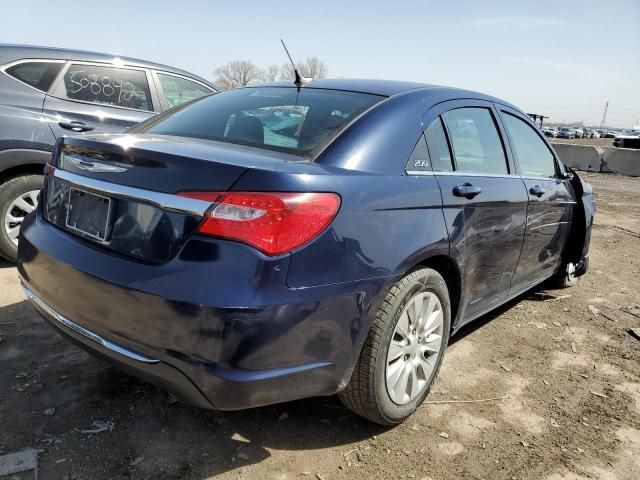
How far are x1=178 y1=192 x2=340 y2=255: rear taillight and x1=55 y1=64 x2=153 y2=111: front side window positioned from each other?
3.44 metres

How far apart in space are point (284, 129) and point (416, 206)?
2.43ft

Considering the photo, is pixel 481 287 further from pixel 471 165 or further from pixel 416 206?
pixel 416 206

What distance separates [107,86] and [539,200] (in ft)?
13.0

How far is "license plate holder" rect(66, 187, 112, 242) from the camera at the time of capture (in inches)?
81.4

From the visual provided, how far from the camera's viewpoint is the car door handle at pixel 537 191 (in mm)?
3562

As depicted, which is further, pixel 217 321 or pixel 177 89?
pixel 177 89

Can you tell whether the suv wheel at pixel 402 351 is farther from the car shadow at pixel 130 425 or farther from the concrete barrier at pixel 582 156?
the concrete barrier at pixel 582 156

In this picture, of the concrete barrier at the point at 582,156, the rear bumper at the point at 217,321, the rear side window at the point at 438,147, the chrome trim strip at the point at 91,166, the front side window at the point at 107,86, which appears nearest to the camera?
the rear bumper at the point at 217,321

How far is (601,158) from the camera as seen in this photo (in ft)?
56.1

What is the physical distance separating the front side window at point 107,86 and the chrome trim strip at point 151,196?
2.92m

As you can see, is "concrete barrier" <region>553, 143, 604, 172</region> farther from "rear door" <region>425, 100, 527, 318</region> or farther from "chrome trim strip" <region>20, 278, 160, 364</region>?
"chrome trim strip" <region>20, 278, 160, 364</region>

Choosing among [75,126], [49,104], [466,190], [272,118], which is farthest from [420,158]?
[49,104]

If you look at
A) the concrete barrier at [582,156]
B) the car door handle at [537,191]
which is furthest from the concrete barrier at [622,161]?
the car door handle at [537,191]

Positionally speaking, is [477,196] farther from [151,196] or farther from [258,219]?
[151,196]
